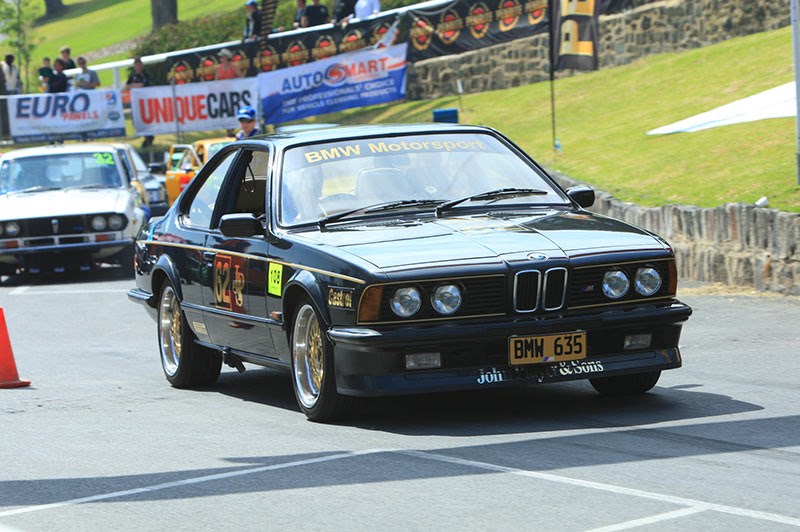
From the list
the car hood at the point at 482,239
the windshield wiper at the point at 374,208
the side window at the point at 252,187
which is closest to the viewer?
the car hood at the point at 482,239

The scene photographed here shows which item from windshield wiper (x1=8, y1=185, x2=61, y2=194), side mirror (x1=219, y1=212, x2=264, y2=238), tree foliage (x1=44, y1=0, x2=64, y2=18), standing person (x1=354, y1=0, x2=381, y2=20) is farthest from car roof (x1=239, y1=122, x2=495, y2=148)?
tree foliage (x1=44, y1=0, x2=64, y2=18)

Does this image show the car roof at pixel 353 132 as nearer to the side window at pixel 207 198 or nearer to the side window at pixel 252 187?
the side window at pixel 252 187

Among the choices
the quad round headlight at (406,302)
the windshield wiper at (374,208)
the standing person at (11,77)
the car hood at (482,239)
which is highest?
the standing person at (11,77)

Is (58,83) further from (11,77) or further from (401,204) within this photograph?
(401,204)

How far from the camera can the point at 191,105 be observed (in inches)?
1261

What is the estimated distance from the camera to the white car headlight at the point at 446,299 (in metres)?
7.21

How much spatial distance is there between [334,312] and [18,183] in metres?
13.0

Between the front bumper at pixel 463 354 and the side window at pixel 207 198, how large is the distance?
8.10ft

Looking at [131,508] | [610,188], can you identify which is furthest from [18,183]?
[131,508]

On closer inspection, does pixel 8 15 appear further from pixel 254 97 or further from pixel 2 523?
pixel 2 523

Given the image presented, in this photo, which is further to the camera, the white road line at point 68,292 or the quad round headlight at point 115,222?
the quad round headlight at point 115,222

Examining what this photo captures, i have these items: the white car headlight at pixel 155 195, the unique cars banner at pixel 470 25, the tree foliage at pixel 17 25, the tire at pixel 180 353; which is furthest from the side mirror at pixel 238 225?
Result: the tree foliage at pixel 17 25

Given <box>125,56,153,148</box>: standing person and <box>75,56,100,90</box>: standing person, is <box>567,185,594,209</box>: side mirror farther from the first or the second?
<box>75,56,100,90</box>: standing person

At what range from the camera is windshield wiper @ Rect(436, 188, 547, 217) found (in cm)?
826
